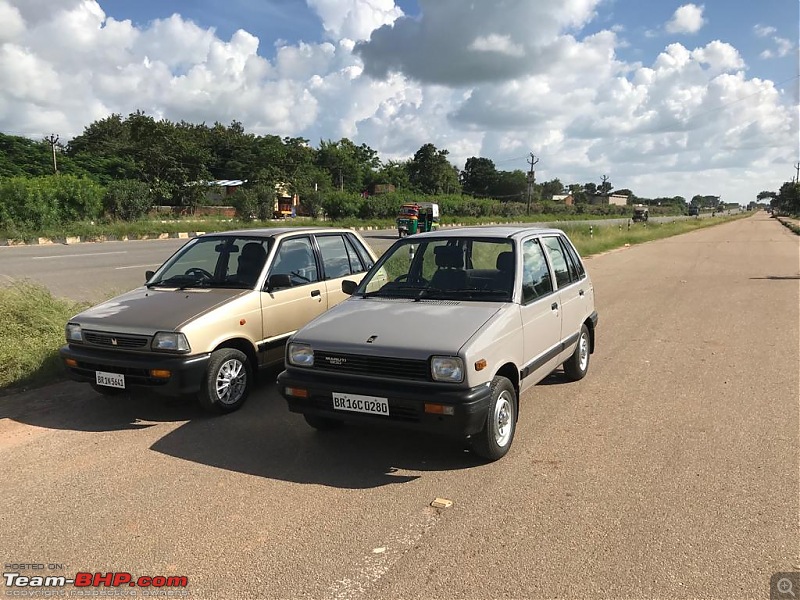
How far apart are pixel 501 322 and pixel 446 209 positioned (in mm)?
65769

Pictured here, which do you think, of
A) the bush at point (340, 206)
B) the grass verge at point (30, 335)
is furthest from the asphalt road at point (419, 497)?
the bush at point (340, 206)

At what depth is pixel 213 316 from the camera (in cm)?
511

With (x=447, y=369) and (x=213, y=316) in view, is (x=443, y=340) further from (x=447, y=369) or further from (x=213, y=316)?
(x=213, y=316)

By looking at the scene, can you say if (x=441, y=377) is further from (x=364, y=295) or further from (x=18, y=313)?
(x=18, y=313)

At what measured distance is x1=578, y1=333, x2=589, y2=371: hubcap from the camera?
6.21 metres

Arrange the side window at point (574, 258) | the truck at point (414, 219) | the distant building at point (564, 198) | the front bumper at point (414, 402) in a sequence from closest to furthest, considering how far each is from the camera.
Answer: the front bumper at point (414, 402), the side window at point (574, 258), the truck at point (414, 219), the distant building at point (564, 198)

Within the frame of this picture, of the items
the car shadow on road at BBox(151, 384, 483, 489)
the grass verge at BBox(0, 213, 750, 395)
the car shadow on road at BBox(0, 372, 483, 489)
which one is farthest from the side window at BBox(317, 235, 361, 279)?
the grass verge at BBox(0, 213, 750, 395)

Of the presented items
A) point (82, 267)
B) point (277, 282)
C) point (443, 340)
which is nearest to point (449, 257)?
point (443, 340)

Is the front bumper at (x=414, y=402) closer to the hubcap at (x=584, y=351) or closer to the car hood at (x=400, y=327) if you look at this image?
the car hood at (x=400, y=327)

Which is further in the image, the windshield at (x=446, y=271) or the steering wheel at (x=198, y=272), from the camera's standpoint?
the steering wheel at (x=198, y=272)

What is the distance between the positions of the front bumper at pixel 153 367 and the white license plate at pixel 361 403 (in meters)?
1.54

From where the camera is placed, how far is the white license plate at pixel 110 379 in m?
4.93

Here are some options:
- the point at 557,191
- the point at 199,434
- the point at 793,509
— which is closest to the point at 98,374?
the point at 199,434

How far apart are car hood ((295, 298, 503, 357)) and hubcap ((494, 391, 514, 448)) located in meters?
0.58
